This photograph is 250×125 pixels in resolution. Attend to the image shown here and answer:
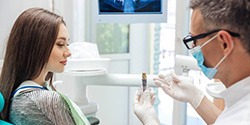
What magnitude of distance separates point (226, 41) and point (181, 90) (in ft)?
2.18

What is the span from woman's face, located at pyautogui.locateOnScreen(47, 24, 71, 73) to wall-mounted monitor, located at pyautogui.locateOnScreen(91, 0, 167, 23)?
978mm

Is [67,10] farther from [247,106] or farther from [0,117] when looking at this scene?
[247,106]

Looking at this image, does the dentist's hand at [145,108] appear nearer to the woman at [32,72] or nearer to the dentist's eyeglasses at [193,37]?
the woman at [32,72]

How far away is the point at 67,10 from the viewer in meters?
2.87

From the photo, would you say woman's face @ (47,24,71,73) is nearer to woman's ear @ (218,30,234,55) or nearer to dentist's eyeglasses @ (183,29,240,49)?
dentist's eyeglasses @ (183,29,240,49)

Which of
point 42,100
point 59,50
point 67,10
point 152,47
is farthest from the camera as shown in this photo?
point 152,47

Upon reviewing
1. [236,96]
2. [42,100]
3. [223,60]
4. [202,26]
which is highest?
[202,26]

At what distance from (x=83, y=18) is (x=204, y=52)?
7.22ft

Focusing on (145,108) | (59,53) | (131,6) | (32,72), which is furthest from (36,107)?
(131,6)

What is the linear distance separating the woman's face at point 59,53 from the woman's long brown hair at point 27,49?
0.03 meters

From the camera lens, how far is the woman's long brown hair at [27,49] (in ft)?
4.95

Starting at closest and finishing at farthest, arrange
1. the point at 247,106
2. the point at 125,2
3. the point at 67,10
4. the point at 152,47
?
the point at 247,106, the point at 125,2, the point at 67,10, the point at 152,47

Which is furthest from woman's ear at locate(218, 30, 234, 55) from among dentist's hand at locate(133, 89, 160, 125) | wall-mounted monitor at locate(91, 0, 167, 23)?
wall-mounted monitor at locate(91, 0, 167, 23)

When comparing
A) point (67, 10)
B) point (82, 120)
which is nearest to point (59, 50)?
point (82, 120)
